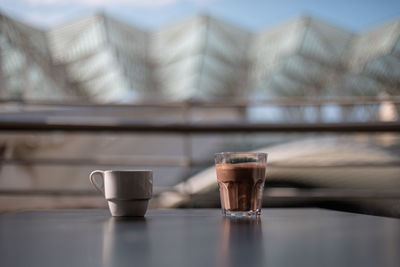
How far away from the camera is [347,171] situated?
131 centimetres

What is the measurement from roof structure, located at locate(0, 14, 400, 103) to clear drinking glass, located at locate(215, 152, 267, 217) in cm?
946

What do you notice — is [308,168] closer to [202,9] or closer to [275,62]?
[202,9]

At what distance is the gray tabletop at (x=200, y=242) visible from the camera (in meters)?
0.26

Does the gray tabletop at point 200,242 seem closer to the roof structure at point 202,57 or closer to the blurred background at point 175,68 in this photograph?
the blurred background at point 175,68

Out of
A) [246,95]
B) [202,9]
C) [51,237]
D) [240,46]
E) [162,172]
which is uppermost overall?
[202,9]

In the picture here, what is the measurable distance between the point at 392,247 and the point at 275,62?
12210 mm

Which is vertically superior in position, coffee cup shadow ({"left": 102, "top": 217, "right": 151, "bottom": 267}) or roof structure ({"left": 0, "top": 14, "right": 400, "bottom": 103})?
roof structure ({"left": 0, "top": 14, "right": 400, "bottom": 103})

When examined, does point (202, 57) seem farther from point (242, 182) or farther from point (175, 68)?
point (242, 182)

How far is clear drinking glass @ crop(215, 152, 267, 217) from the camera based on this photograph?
1.78 ft

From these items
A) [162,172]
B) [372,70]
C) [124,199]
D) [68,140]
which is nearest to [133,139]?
[68,140]

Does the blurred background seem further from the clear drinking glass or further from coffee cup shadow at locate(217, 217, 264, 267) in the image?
coffee cup shadow at locate(217, 217, 264, 267)

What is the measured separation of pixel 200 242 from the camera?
13.3 inches

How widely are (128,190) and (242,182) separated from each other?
0.45ft

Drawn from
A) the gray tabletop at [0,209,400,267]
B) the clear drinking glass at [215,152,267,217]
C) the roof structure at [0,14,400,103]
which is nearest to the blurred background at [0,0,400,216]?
the roof structure at [0,14,400,103]
